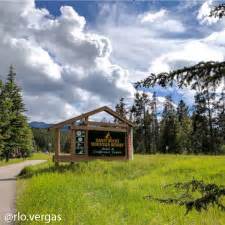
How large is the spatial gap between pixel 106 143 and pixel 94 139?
101 cm

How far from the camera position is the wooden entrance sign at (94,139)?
25469 millimetres

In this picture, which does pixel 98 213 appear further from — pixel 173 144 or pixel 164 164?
pixel 173 144

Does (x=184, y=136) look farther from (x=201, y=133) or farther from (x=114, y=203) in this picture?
(x=114, y=203)

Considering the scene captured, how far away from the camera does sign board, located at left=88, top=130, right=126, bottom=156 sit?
26.1m

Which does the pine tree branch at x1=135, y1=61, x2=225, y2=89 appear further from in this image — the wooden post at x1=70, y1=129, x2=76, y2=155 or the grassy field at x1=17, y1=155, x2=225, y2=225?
the wooden post at x1=70, y1=129, x2=76, y2=155

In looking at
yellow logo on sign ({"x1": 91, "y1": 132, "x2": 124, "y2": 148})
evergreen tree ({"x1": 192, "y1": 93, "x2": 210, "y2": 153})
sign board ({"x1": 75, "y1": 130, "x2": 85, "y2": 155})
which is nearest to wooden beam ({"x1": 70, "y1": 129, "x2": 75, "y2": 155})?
sign board ({"x1": 75, "y1": 130, "x2": 85, "y2": 155})

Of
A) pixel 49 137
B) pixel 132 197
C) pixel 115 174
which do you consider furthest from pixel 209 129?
pixel 49 137

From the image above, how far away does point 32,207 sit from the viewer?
10.8 m

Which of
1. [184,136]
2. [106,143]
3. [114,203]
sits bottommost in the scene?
[114,203]

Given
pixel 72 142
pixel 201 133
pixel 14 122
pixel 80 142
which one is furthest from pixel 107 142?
pixel 201 133

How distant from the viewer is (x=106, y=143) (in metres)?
26.8

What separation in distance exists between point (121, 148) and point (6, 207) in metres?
16.1

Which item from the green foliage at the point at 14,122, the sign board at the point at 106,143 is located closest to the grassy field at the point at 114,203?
the sign board at the point at 106,143

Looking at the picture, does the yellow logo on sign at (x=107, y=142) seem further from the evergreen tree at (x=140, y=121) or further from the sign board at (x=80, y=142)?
the evergreen tree at (x=140, y=121)
